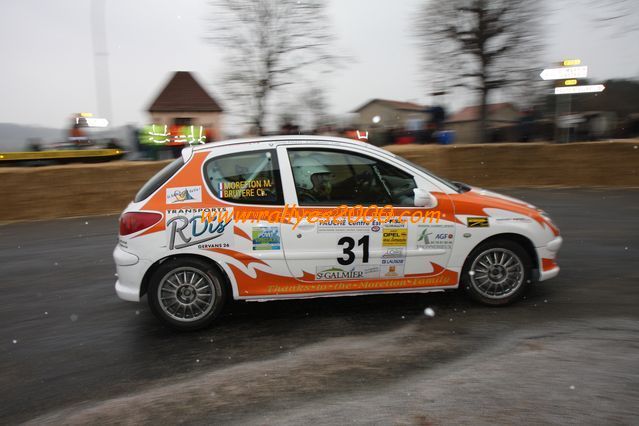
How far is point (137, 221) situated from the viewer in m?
4.56

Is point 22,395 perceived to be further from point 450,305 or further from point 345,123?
point 345,123

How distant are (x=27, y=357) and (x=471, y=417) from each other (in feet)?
11.8

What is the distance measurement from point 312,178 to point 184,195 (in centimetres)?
115

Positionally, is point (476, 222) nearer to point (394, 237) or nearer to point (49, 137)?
point (394, 237)

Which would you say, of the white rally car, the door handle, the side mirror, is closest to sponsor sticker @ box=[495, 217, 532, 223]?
the white rally car

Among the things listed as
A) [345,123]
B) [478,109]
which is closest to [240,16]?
[345,123]

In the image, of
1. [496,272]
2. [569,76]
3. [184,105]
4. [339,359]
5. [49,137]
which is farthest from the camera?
[184,105]

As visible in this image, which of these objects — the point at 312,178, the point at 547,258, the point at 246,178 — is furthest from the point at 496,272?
the point at 246,178

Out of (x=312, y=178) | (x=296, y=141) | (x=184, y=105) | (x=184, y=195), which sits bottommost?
(x=184, y=195)

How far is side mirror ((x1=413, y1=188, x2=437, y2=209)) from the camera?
4566mm

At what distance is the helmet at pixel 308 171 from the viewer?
463cm

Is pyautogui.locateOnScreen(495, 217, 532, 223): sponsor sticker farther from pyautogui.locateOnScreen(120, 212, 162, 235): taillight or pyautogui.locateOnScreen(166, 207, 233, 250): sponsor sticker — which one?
pyautogui.locateOnScreen(120, 212, 162, 235): taillight

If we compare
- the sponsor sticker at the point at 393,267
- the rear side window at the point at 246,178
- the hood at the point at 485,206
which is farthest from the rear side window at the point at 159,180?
the hood at the point at 485,206

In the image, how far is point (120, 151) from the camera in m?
19.1
